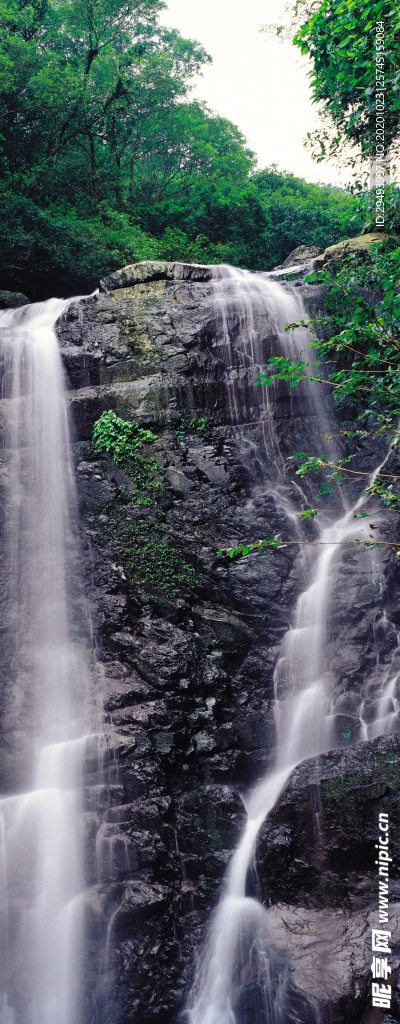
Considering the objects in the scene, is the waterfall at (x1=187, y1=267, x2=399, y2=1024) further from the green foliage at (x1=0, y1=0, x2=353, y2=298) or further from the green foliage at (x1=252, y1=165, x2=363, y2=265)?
the green foliage at (x1=252, y1=165, x2=363, y2=265)

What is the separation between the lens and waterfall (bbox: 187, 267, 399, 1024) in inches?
202

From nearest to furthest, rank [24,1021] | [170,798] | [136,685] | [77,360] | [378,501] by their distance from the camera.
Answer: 1. [24,1021]
2. [170,798]
3. [136,685]
4. [378,501]
5. [77,360]

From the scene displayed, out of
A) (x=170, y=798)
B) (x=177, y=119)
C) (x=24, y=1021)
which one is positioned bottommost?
(x=24, y=1021)

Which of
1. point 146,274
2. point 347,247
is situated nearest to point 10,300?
point 146,274

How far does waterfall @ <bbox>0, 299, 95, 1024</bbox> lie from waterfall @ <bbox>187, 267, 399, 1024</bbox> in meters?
1.37

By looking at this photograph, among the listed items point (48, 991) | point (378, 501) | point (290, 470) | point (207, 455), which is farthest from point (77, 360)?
point (48, 991)

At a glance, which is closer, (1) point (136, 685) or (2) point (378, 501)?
(1) point (136, 685)

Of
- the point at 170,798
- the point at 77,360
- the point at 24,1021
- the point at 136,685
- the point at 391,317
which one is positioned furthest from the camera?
the point at 77,360

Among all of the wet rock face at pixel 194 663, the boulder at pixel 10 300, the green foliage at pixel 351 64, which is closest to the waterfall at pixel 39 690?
the wet rock face at pixel 194 663

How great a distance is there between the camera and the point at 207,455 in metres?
9.10

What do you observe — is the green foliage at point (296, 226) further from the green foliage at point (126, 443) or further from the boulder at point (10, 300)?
the green foliage at point (126, 443)

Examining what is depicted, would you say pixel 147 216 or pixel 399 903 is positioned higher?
pixel 147 216

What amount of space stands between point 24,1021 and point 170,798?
2.20 m

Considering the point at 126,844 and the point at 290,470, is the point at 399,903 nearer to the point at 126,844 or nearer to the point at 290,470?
the point at 126,844
